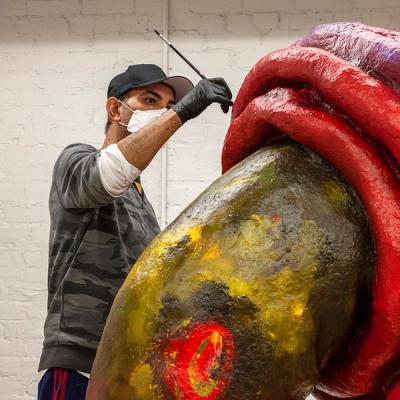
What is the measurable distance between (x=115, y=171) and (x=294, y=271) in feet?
3.33

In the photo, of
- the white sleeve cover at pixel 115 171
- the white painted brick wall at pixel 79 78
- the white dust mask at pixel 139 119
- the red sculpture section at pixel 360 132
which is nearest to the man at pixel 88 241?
the white sleeve cover at pixel 115 171

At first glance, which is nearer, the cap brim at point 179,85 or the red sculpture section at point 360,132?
the red sculpture section at point 360,132

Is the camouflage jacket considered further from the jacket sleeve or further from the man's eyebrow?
the man's eyebrow

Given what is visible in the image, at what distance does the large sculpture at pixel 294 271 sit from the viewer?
37cm

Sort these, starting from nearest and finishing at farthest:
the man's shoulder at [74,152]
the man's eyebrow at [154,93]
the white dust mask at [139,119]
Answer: the man's shoulder at [74,152] → the white dust mask at [139,119] → the man's eyebrow at [154,93]

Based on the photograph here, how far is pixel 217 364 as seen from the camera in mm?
372

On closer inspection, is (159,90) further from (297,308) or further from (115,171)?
(297,308)

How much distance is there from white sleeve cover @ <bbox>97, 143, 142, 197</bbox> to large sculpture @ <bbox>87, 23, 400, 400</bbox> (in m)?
0.93

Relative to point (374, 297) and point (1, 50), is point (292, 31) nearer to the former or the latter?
point (1, 50)

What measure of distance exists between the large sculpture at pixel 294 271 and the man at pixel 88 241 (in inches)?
37.2

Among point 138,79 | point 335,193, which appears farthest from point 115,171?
point 335,193

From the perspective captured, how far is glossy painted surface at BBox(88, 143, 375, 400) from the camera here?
37 centimetres

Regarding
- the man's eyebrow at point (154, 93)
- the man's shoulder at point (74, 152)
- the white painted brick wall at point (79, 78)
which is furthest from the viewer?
the white painted brick wall at point (79, 78)

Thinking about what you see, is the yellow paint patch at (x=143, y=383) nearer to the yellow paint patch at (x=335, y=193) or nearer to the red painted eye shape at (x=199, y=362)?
the red painted eye shape at (x=199, y=362)
